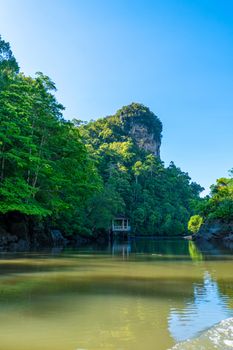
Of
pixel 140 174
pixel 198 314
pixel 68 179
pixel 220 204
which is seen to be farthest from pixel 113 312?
pixel 140 174

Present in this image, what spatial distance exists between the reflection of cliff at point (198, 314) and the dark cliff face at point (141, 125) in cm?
8087

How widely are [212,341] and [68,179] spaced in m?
24.2

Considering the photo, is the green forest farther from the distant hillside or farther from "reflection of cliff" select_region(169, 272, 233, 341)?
"reflection of cliff" select_region(169, 272, 233, 341)

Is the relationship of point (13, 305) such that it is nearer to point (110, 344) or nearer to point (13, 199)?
point (110, 344)

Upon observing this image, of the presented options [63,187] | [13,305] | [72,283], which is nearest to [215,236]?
[63,187]

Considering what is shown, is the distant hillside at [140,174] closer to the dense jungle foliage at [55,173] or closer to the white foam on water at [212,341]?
the dense jungle foliage at [55,173]

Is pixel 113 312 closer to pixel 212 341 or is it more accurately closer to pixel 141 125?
pixel 212 341

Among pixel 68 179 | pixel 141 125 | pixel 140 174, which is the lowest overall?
pixel 68 179

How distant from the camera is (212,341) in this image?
4.17 m

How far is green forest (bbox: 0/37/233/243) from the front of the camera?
2262cm

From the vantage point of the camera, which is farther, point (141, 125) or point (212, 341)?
point (141, 125)

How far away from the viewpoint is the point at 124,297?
6879 mm

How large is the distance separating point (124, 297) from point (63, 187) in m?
21.2

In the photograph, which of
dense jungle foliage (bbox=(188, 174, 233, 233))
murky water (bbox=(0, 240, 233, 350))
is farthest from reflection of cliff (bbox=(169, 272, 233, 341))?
dense jungle foliage (bbox=(188, 174, 233, 233))
